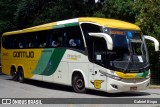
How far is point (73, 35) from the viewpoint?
18.6 m

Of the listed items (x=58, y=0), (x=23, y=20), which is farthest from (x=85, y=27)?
(x=23, y=20)

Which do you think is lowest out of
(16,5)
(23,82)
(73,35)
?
(23,82)

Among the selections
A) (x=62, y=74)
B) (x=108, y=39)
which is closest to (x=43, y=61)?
(x=62, y=74)

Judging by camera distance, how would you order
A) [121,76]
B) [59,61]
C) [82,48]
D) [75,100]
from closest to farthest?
[75,100], [121,76], [82,48], [59,61]

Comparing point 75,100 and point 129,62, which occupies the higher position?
point 129,62

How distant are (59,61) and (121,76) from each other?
4272 mm

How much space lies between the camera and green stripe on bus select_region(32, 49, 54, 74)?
20656 mm

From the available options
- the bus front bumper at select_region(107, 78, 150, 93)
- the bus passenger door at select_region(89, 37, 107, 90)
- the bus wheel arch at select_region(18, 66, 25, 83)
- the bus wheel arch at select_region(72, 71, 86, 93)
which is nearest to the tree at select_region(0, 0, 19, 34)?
the bus wheel arch at select_region(18, 66, 25, 83)

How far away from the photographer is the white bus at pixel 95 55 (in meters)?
16.5

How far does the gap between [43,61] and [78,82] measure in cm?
363

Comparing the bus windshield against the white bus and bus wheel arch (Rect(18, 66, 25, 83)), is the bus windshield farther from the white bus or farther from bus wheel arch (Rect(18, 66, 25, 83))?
bus wheel arch (Rect(18, 66, 25, 83))

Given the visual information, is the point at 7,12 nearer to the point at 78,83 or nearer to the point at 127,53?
the point at 78,83

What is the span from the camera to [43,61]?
21.3 meters

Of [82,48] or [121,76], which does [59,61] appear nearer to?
[82,48]
